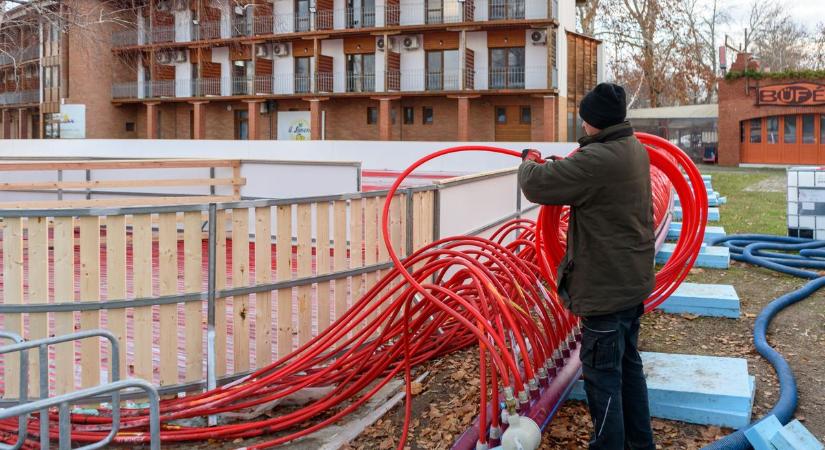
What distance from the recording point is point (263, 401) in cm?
528

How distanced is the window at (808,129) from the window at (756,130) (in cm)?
186

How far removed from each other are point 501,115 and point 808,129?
14773 millimetres

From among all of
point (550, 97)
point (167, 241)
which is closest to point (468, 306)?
point (167, 241)

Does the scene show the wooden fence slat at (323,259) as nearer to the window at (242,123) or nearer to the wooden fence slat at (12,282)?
the wooden fence slat at (12,282)

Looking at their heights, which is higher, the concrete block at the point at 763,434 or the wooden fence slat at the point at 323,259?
the wooden fence slat at the point at 323,259

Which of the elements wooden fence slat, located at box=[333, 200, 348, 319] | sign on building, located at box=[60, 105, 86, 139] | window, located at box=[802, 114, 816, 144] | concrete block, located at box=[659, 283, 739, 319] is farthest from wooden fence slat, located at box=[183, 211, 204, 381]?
sign on building, located at box=[60, 105, 86, 139]

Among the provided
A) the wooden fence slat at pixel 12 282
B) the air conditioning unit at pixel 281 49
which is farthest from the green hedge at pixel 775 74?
the wooden fence slat at pixel 12 282

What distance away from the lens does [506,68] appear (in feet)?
134

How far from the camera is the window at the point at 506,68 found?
40406 millimetres

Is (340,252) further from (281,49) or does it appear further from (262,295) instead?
(281,49)

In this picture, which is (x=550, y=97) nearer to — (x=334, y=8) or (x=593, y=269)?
(x=334, y=8)

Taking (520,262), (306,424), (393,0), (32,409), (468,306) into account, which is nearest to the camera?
(32,409)

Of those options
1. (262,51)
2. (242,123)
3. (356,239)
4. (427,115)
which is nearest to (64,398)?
(356,239)

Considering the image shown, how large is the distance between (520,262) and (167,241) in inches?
96.3
